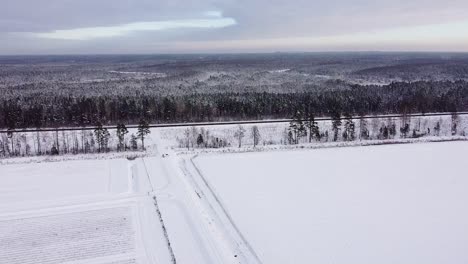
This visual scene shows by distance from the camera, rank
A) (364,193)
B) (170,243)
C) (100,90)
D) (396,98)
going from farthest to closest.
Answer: (100,90) < (396,98) < (364,193) < (170,243)

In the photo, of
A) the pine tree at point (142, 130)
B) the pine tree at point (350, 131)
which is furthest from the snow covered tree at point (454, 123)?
the pine tree at point (142, 130)

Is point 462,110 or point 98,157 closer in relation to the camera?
point 98,157

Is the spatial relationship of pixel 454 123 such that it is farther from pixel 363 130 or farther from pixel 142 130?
pixel 142 130

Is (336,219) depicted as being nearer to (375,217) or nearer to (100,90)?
(375,217)

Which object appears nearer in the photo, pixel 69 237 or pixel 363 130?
pixel 69 237

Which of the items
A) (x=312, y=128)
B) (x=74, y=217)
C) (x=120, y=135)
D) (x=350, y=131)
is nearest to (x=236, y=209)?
(x=74, y=217)

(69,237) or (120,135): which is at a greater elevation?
(120,135)

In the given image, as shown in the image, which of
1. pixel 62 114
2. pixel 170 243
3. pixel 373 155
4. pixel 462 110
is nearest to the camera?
pixel 170 243

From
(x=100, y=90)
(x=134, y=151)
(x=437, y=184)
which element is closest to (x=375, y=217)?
(x=437, y=184)

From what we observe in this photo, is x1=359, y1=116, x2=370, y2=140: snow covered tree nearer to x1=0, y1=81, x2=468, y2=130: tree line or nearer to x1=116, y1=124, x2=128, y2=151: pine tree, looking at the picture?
x1=0, y1=81, x2=468, y2=130: tree line

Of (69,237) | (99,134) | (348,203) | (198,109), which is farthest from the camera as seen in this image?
(198,109)
